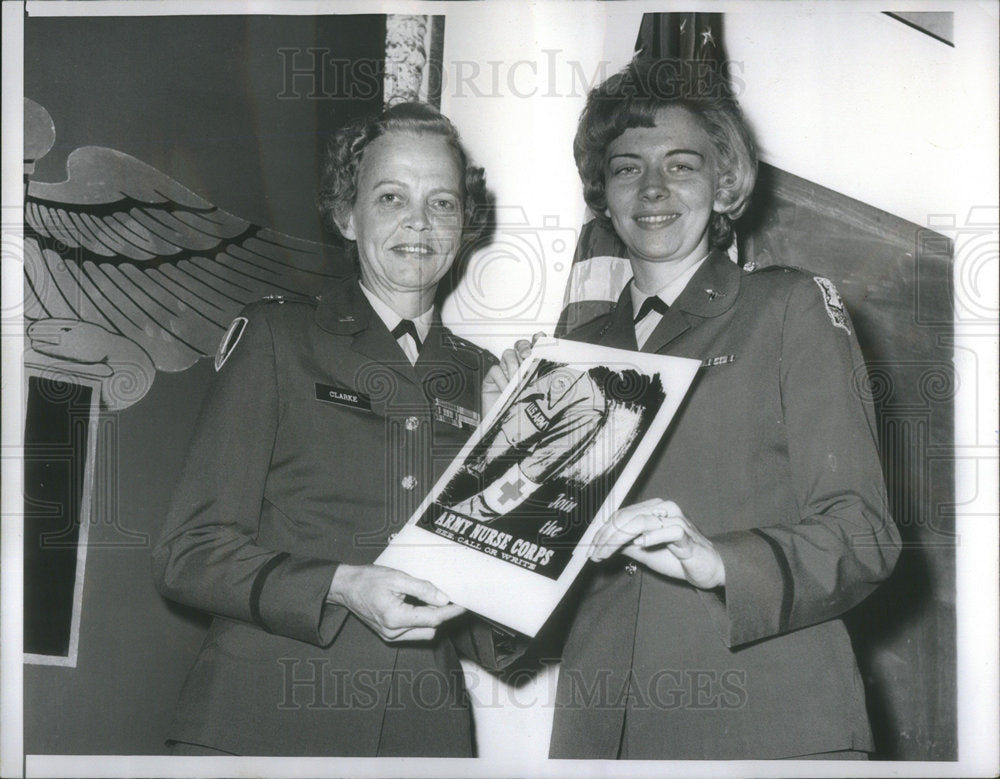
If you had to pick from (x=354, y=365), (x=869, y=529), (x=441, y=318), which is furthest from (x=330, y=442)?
(x=869, y=529)

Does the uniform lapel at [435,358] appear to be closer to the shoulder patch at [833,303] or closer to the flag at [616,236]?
the flag at [616,236]

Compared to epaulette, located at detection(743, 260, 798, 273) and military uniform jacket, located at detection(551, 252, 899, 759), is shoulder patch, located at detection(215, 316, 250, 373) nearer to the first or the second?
military uniform jacket, located at detection(551, 252, 899, 759)

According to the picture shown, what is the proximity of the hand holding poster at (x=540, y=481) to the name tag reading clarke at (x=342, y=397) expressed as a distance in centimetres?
23

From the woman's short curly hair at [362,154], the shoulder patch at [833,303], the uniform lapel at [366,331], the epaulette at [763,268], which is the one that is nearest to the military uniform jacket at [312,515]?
the uniform lapel at [366,331]

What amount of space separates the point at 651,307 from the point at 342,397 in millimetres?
676

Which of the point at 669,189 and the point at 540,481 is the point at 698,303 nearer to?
the point at 669,189

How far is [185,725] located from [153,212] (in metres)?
1.10

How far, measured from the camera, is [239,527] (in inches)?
81.5

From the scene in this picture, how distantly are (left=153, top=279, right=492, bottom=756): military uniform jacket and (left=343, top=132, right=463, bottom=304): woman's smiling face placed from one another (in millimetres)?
97

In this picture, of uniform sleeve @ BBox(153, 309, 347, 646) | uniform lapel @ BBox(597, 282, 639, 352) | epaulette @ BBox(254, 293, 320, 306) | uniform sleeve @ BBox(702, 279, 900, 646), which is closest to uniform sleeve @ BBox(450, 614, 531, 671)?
uniform sleeve @ BBox(153, 309, 347, 646)

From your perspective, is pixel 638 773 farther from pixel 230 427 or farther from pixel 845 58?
pixel 845 58

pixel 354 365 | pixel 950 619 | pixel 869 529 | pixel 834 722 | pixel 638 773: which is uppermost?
pixel 354 365

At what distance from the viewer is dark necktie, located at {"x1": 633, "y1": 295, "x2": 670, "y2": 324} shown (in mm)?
2117

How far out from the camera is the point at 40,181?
7.39 ft
